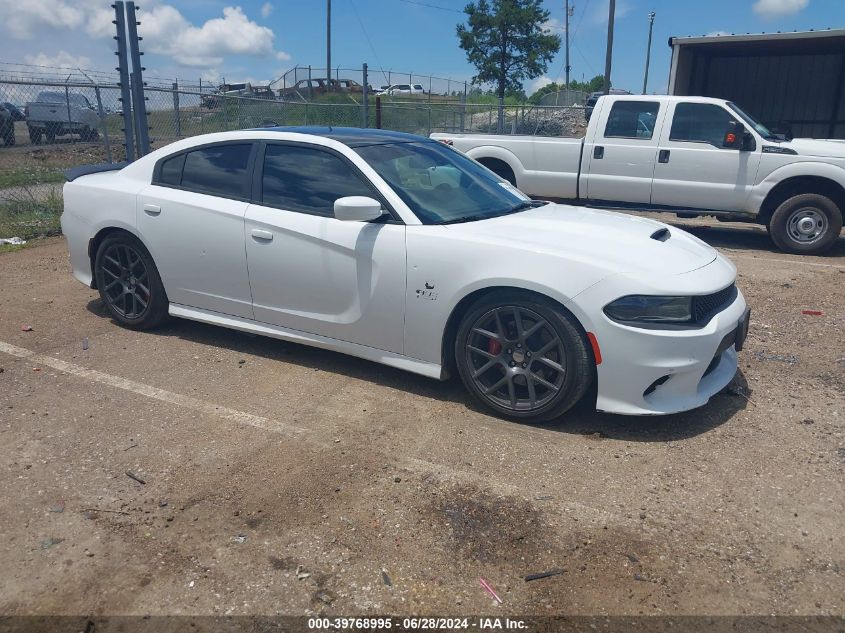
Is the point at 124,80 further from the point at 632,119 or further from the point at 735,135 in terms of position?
the point at 735,135

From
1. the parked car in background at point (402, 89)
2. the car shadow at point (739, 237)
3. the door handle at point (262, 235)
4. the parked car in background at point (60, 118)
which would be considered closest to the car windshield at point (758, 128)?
the car shadow at point (739, 237)

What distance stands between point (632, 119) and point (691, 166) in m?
1.05

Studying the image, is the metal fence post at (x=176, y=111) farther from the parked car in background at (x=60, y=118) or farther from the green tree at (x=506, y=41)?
the green tree at (x=506, y=41)

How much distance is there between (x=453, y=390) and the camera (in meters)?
4.38

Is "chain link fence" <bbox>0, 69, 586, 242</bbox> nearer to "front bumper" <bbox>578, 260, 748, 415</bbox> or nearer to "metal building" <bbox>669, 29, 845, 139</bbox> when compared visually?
"front bumper" <bbox>578, 260, 748, 415</bbox>

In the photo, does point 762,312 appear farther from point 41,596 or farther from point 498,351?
point 41,596

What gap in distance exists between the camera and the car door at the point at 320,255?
4.17 metres

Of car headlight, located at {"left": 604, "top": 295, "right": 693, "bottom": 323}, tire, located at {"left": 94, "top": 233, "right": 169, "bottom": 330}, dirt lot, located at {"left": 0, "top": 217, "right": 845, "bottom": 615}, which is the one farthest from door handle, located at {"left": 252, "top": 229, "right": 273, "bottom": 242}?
car headlight, located at {"left": 604, "top": 295, "right": 693, "bottom": 323}

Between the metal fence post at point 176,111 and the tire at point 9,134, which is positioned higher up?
the metal fence post at point 176,111

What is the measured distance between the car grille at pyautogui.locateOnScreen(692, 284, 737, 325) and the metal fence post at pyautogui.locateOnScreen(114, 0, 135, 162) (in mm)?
8308

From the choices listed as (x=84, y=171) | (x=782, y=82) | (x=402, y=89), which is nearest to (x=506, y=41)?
(x=402, y=89)

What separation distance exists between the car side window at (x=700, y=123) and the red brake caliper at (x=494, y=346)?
6.51m

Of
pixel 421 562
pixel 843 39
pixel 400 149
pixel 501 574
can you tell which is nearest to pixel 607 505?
pixel 501 574

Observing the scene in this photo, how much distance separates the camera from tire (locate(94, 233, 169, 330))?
520 centimetres
